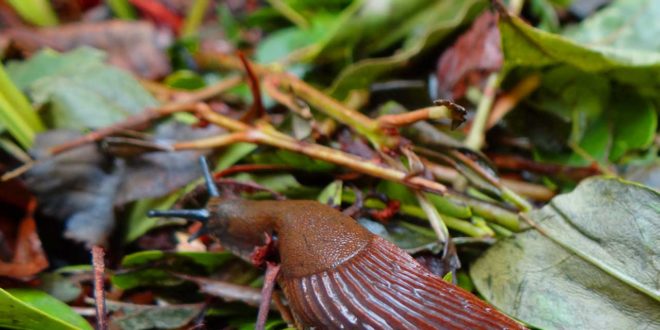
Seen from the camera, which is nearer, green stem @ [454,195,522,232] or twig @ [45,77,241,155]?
green stem @ [454,195,522,232]

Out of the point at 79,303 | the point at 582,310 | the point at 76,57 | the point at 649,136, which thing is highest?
the point at 76,57

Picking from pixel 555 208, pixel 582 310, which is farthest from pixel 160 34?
pixel 582 310

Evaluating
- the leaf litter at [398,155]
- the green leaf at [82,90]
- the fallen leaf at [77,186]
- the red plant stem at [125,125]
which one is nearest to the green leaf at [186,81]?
the leaf litter at [398,155]

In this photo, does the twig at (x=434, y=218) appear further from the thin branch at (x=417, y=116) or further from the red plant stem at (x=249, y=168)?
the red plant stem at (x=249, y=168)

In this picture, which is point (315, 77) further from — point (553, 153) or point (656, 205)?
point (656, 205)

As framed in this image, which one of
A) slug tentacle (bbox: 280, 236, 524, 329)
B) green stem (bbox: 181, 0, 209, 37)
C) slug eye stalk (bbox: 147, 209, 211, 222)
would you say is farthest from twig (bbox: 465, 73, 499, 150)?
green stem (bbox: 181, 0, 209, 37)

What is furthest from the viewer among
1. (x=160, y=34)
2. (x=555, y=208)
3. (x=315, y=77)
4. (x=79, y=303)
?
(x=160, y=34)

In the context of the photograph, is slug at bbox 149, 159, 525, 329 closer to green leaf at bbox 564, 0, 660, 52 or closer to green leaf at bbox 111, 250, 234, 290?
green leaf at bbox 111, 250, 234, 290
